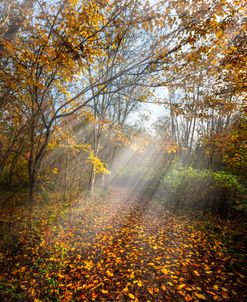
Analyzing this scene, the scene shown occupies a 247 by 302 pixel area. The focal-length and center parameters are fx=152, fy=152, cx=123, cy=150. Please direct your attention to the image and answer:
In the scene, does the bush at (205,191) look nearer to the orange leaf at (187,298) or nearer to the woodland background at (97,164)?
the woodland background at (97,164)

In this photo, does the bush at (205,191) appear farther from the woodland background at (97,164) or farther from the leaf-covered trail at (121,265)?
the leaf-covered trail at (121,265)

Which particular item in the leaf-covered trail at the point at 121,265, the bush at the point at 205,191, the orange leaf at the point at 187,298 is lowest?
the leaf-covered trail at the point at 121,265

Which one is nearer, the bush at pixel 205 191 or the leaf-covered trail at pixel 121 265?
the leaf-covered trail at pixel 121 265

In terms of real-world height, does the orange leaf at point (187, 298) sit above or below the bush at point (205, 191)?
below

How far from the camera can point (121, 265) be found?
10.3 feet

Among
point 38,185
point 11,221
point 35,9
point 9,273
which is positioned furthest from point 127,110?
point 9,273

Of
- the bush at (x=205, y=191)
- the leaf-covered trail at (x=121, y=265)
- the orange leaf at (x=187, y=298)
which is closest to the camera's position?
the orange leaf at (x=187, y=298)

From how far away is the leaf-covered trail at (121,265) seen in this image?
2.48 meters

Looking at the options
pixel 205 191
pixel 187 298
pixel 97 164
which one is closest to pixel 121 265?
pixel 187 298

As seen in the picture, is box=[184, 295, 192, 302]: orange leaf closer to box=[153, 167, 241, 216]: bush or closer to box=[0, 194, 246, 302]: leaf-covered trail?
box=[0, 194, 246, 302]: leaf-covered trail

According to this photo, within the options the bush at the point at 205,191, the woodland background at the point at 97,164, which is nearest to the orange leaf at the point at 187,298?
the woodland background at the point at 97,164

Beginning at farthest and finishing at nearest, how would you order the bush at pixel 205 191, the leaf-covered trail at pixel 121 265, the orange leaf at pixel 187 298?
the bush at pixel 205 191 → the leaf-covered trail at pixel 121 265 → the orange leaf at pixel 187 298

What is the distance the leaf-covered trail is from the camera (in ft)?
8.14

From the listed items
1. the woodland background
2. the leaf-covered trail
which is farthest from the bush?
the leaf-covered trail
